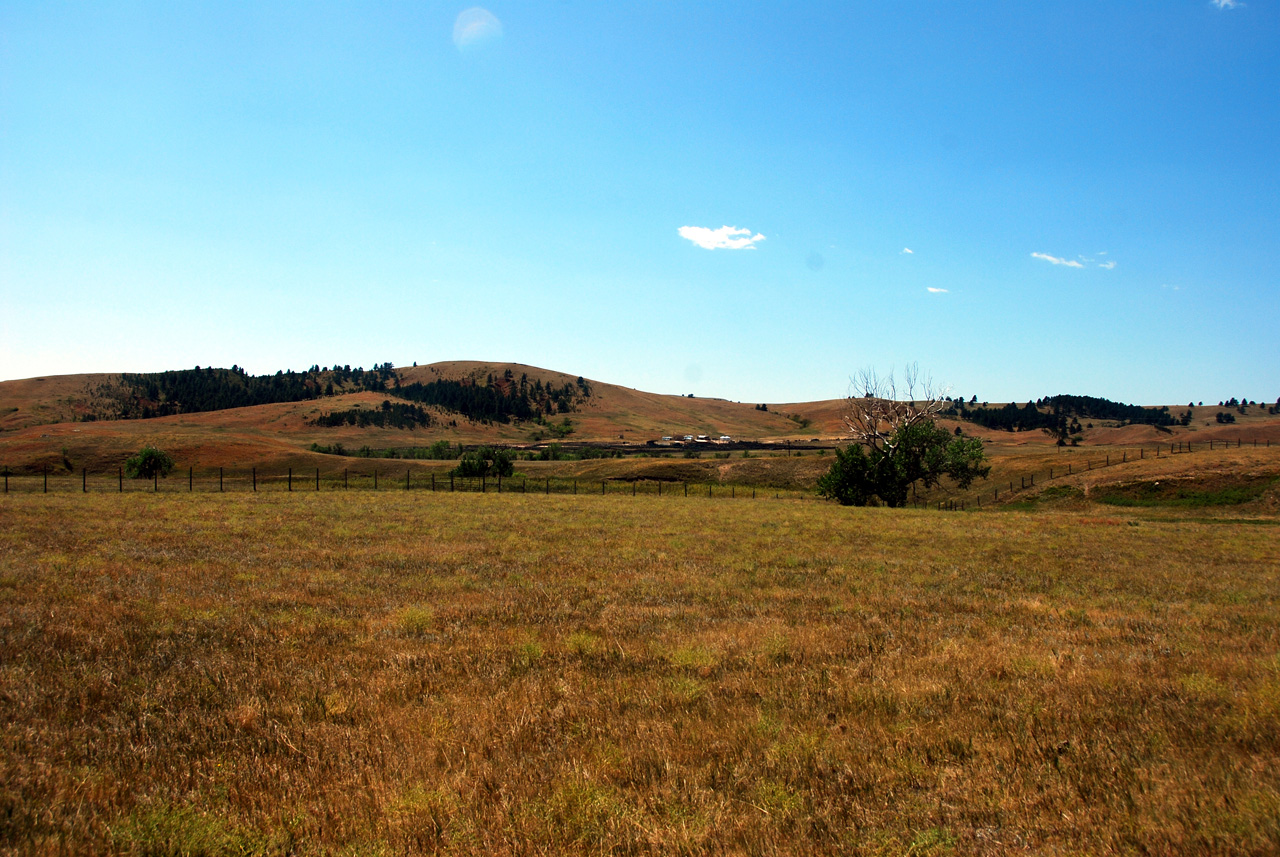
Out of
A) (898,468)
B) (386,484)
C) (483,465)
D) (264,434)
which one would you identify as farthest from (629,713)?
(264,434)

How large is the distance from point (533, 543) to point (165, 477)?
6924 centimetres

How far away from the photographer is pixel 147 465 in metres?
74.4

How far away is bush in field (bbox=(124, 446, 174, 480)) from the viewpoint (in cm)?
7338

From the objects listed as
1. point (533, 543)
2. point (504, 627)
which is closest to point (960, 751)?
point (504, 627)

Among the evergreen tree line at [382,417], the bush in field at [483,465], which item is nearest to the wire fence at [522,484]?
the bush in field at [483,465]

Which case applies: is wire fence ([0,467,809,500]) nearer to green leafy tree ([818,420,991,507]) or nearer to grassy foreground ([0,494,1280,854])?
green leafy tree ([818,420,991,507])

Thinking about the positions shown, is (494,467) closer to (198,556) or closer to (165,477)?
(165,477)

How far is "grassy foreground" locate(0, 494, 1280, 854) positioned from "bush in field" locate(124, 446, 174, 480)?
6874cm

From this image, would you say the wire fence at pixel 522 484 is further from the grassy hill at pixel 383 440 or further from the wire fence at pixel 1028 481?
the grassy hill at pixel 383 440

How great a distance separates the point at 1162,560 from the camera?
21.1 meters

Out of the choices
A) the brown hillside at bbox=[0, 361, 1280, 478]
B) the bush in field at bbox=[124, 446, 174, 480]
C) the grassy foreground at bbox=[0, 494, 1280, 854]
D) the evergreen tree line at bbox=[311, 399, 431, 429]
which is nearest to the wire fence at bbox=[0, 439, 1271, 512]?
the bush in field at bbox=[124, 446, 174, 480]

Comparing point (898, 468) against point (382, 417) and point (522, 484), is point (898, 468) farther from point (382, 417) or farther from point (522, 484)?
point (382, 417)

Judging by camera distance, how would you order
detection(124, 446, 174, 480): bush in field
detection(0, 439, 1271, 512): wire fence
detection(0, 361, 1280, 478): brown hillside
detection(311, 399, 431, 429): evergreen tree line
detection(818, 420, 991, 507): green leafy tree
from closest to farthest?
detection(818, 420, 991, 507): green leafy tree < detection(0, 439, 1271, 512): wire fence < detection(124, 446, 174, 480): bush in field < detection(0, 361, 1280, 478): brown hillside < detection(311, 399, 431, 429): evergreen tree line

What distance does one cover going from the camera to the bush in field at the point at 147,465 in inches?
2889
